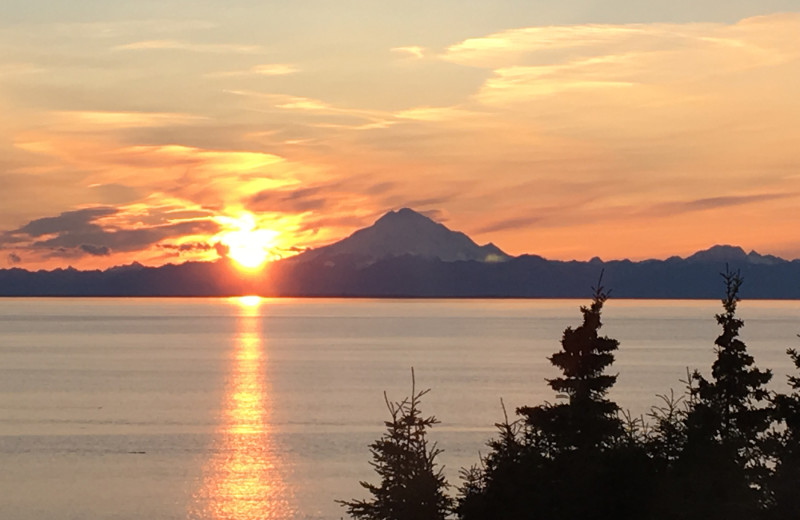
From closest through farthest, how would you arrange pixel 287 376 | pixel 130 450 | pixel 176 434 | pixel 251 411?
pixel 130 450 → pixel 176 434 → pixel 251 411 → pixel 287 376

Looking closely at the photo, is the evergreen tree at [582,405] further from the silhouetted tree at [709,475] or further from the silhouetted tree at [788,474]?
the silhouetted tree at [788,474]

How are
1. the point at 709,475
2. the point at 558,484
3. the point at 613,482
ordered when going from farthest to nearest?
the point at 709,475
the point at 613,482
the point at 558,484

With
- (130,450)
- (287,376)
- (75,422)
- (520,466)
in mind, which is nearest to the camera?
(520,466)

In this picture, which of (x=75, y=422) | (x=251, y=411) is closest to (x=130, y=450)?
(x=75, y=422)

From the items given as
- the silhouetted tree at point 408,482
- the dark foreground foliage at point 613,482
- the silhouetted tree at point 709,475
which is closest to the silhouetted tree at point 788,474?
the dark foreground foliage at point 613,482

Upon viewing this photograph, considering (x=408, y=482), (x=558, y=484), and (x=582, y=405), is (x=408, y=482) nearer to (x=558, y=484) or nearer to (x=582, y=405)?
(x=558, y=484)

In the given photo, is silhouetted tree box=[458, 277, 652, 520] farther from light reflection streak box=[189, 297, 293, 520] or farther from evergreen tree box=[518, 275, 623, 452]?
light reflection streak box=[189, 297, 293, 520]

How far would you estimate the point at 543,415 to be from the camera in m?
32.8

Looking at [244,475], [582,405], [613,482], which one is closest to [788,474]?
[613,482]

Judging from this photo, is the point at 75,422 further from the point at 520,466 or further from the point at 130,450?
the point at 520,466

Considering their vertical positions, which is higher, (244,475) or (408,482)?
(408,482)

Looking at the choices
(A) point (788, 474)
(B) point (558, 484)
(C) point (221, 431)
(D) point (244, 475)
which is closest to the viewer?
(B) point (558, 484)

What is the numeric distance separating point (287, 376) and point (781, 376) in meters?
77.1

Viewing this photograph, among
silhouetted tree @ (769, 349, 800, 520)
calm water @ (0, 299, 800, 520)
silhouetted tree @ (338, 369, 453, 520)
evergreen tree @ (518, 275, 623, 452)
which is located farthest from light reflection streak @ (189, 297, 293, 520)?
silhouetted tree @ (338, 369, 453, 520)
